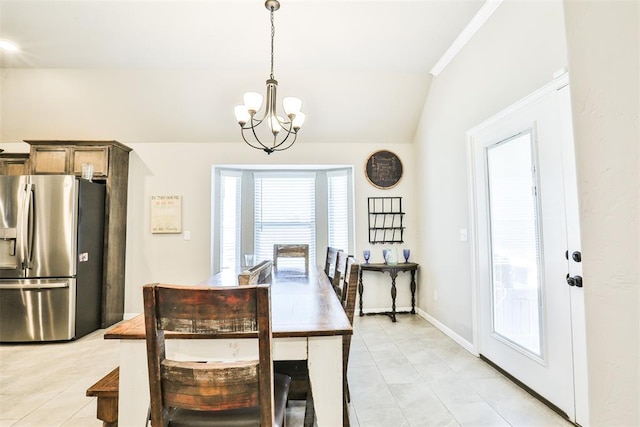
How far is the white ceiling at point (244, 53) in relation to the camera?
2750 millimetres

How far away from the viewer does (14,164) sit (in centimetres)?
414

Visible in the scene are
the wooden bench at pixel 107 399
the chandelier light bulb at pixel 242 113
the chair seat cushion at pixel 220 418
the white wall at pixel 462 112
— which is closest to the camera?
the chair seat cushion at pixel 220 418

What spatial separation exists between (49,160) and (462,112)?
4.74 metres

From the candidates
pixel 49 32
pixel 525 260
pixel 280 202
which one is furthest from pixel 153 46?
pixel 525 260

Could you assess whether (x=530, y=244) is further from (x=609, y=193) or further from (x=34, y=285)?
(x=34, y=285)

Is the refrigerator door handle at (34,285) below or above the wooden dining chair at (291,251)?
below

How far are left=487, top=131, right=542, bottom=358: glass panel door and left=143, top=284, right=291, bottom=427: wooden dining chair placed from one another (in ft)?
6.72

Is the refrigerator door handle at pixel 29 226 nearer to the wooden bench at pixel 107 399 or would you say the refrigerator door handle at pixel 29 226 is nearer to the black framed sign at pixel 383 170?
the wooden bench at pixel 107 399

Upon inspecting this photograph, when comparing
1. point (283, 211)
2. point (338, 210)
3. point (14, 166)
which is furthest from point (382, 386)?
point (14, 166)

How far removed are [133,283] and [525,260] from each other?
442 centimetres

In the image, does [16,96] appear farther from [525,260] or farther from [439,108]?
[525,260]

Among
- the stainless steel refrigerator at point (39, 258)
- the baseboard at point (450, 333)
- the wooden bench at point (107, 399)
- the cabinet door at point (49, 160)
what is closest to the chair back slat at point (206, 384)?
the wooden bench at point (107, 399)

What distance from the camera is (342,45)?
10.6 ft

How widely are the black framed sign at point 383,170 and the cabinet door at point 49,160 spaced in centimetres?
380
